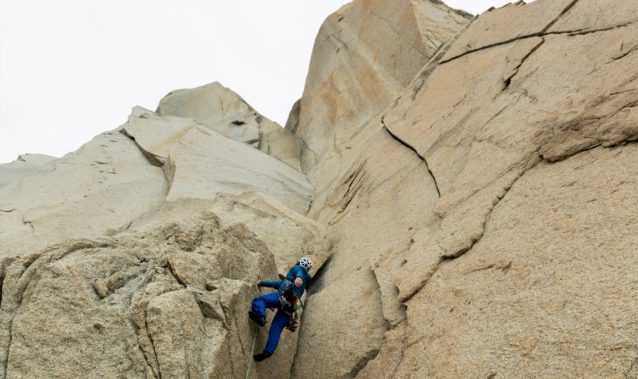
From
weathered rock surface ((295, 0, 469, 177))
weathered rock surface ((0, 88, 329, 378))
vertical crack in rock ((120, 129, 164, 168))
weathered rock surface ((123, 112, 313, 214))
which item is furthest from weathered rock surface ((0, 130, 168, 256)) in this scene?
weathered rock surface ((295, 0, 469, 177))

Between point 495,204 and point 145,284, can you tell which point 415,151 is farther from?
point 145,284

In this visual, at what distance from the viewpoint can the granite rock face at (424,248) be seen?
5766mm

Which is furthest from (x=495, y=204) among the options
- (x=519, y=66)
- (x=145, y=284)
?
(x=145, y=284)

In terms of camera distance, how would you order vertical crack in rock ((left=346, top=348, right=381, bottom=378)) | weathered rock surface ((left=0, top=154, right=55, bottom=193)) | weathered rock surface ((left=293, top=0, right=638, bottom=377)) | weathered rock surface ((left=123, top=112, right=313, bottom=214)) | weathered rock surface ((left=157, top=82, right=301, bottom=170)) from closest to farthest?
weathered rock surface ((left=293, top=0, right=638, bottom=377)) < vertical crack in rock ((left=346, top=348, right=381, bottom=378)) < weathered rock surface ((left=123, top=112, right=313, bottom=214)) < weathered rock surface ((left=0, top=154, right=55, bottom=193)) < weathered rock surface ((left=157, top=82, right=301, bottom=170))

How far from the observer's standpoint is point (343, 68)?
23859mm

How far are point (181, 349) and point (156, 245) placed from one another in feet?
8.59

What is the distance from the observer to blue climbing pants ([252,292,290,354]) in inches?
300

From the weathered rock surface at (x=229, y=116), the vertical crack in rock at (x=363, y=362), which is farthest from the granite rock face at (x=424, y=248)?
the weathered rock surface at (x=229, y=116)

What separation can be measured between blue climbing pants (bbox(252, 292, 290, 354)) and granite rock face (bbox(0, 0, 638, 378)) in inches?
10.9

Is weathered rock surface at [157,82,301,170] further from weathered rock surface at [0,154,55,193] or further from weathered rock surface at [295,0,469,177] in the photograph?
weathered rock surface at [0,154,55,193]

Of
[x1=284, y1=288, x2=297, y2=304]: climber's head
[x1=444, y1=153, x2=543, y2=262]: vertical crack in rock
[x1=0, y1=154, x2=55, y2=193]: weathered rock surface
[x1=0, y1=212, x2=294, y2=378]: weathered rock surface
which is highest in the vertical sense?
[x1=0, y1=154, x2=55, y2=193]: weathered rock surface

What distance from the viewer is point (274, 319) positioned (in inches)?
317

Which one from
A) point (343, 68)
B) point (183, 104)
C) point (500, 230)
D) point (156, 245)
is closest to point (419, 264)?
point (500, 230)

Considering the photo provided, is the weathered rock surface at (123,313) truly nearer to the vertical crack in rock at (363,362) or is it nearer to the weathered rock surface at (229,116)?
the vertical crack in rock at (363,362)
